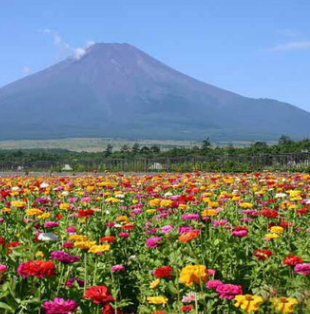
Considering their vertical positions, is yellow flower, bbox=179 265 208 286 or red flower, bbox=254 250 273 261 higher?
yellow flower, bbox=179 265 208 286

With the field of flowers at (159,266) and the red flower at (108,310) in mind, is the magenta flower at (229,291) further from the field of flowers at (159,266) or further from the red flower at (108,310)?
the red flower at (108,310)

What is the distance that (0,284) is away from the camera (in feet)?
13.4

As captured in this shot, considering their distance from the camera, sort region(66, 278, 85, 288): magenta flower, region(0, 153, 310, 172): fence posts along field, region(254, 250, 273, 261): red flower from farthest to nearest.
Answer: region(0, 153, 310, 172): fence posts along field, region(254, 250, 273, 261): red flower, region(66, 278, 85, 288): magenta flower

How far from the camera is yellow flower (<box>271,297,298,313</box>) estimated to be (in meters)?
2.82

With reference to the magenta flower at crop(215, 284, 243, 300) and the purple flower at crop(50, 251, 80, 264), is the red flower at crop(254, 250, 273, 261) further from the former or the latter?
the purple flower at crop(50, 251, 80, 264)

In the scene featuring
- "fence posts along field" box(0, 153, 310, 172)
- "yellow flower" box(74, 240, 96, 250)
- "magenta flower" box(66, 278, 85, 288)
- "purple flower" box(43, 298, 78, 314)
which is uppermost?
"yellow flower" box(74, 240, 96, 250)

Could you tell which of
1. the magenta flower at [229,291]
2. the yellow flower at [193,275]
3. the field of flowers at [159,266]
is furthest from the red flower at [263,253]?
the yellow flower at [193,275]

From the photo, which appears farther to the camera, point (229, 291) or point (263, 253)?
point (263, 253)

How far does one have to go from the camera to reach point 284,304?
2861 millimetres

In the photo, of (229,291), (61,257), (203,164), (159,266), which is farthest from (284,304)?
(203,164)

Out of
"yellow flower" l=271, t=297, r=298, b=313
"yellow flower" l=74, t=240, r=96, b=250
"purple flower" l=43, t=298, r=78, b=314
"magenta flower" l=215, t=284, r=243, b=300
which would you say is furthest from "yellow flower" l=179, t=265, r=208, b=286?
"yellow flower" l=74, t=240, r=96, b=250

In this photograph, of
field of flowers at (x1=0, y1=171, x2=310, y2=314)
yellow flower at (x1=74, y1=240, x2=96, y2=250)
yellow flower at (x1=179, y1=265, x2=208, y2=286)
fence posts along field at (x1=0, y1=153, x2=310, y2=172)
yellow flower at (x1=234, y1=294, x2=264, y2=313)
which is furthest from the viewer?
fence posts along field at (x1=0, y1=153, x2=310, y2=172)

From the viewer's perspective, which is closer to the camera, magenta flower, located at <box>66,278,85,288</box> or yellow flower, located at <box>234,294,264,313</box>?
yellow flower, located at <box>234,294,264,313</box>

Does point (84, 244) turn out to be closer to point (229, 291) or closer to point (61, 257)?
point (61, 257)
